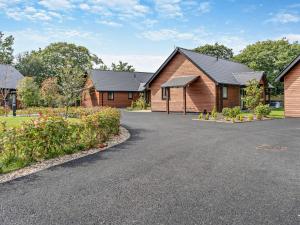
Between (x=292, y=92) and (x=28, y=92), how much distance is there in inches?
1152

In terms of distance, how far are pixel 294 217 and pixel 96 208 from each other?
345cm

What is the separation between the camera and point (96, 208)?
5.30m

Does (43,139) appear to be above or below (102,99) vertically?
below

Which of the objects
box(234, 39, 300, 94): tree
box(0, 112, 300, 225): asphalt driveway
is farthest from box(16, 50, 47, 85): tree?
box(0, 112, 300, 225): asphalt driveway

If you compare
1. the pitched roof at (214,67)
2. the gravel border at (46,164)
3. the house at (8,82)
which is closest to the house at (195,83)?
the pitched roof at (214,67)

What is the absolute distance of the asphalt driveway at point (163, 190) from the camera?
16.2 ft

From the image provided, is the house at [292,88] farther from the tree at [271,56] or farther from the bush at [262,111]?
the tree at [271,56]

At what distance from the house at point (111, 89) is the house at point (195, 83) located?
11.2m

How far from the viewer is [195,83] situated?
103ft

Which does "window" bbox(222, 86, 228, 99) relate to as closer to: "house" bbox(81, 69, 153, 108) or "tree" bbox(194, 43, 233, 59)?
"house" bbox(81, 69, 153, 108)

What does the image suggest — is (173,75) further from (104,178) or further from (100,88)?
(104,178)

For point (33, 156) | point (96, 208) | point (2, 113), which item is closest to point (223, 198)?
point (96, 208)

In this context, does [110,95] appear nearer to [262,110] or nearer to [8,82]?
[8,82]

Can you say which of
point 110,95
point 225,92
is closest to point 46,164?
point 225,92
